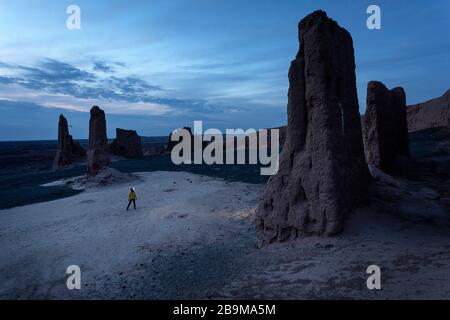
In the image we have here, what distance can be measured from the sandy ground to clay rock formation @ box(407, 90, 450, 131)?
29435 millimetres

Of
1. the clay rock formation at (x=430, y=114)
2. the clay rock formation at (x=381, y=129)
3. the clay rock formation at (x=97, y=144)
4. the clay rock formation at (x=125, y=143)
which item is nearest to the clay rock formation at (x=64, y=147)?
the clay rock formation at (x=125, y=143)

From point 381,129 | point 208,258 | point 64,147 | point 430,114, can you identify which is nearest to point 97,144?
point 64,147

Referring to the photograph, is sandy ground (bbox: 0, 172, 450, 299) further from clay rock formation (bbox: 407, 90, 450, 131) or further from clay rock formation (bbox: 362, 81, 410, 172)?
clay rock formation (bbox: 407, 90, 450, 131)

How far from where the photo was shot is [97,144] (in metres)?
27.8

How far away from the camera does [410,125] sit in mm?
41375

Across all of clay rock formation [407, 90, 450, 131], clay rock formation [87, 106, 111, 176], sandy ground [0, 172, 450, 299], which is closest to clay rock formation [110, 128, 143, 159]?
clay rock formation [87, 106, 111, 176]

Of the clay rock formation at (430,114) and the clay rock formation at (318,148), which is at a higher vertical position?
the clay rock formation at (430,114)

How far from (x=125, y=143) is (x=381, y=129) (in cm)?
3995

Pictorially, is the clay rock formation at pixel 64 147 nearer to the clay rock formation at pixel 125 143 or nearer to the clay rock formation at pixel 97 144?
the clay rock formation at pixel 125 143

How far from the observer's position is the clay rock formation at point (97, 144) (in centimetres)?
2659

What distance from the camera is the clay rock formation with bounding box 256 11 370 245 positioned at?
8617 millimetres

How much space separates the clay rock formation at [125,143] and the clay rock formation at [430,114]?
35.0m
